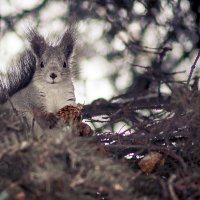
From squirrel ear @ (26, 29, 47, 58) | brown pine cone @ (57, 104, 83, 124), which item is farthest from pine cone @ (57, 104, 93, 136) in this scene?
squirrel ear @ (26, 29, 47, 58)

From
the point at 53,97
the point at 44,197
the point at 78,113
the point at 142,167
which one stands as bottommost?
the point at 44,197

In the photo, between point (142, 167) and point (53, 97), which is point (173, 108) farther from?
point (53, 97)

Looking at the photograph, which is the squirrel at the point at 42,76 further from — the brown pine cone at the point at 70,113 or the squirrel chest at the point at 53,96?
the brown pine cone at the point at 70,113

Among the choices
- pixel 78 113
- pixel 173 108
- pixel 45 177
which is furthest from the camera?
pixel 78 113

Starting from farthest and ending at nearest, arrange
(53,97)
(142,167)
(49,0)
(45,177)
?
(49,0)
(53,97)
(142,167)
(45,177)

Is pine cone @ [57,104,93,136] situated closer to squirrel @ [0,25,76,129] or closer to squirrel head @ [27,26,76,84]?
squirrel @ [0,25,76,129]

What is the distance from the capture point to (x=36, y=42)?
9.29ft

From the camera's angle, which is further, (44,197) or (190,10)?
(190,10)

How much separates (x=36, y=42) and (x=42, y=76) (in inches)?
7.4

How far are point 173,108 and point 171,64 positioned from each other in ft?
4.58

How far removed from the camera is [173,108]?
6.52ft

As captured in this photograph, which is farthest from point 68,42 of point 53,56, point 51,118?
point 51,118

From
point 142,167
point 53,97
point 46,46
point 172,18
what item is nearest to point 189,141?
point 142,167

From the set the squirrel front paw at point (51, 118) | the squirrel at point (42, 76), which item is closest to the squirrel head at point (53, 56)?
the squirrel at point (42, 76)
